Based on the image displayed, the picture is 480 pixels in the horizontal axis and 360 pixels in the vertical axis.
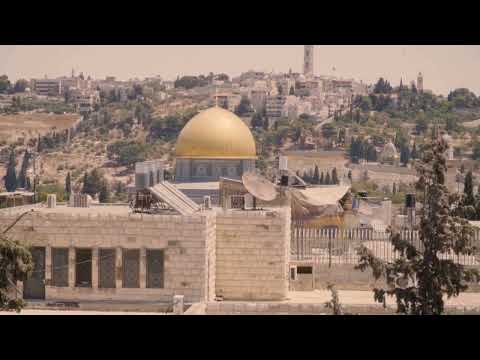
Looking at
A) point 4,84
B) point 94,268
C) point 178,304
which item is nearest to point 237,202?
point 94,268

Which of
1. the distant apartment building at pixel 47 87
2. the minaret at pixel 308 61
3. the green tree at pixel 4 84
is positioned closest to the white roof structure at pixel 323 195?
the green tree at pixel 4 84

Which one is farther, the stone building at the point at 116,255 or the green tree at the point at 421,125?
the green tree at the point at 421,125

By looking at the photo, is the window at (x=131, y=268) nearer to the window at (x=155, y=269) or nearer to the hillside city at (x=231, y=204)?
the hillside city at (x=231, y=204)

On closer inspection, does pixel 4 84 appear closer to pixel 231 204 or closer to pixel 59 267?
pixel 231 204

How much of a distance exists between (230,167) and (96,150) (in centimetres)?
6976

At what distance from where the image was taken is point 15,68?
135500mm

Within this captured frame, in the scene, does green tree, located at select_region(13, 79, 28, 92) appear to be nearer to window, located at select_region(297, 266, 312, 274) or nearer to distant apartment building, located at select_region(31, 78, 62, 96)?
distant apartment building, located at select_region(31, 78, 62, 96)

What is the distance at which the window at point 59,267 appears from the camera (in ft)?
55.0

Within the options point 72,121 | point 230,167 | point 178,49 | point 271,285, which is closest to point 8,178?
point 178,49

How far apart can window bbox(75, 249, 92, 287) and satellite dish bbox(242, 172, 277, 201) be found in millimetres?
3111

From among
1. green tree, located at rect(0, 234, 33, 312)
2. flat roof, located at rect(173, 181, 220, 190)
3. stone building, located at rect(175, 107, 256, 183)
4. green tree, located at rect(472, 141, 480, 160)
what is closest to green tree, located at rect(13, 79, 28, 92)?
green tree, located at rect(472, 141, 480, 160)

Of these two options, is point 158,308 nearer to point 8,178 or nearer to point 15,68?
point 8,178

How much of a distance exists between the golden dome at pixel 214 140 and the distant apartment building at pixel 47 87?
343ft
